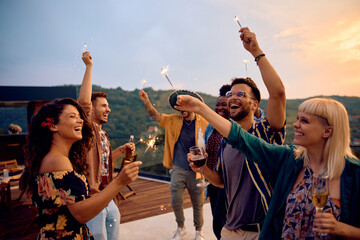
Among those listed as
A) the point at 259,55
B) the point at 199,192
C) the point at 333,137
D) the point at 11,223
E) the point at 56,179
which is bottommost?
the point at 11,223

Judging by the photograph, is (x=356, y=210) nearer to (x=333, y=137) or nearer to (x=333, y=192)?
(x=333, y=192)

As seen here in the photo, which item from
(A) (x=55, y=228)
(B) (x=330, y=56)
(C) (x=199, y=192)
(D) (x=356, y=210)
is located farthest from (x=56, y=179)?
(B) (x=330, y=56)

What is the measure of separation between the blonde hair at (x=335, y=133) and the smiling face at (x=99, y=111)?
2028 mm

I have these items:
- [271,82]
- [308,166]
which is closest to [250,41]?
[271,82]

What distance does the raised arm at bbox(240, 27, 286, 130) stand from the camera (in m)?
1.53

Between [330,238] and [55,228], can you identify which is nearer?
[330,238]

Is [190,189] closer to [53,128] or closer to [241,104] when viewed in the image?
[241,104]

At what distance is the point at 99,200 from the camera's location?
1.38 meters

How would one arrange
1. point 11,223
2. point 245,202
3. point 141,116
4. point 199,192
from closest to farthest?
point 245,202, point 199,192, point 11,223, point 141,116

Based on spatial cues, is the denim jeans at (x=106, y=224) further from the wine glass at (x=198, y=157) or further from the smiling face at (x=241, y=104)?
the smiling face at (x=241, y=104)

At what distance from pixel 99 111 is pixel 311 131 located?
2.08 m

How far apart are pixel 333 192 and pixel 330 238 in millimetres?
218

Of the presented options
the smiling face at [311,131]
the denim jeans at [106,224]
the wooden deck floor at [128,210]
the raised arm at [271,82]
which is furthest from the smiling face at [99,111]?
the wooden deck floor at [128,210]

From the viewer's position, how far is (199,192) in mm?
3699
